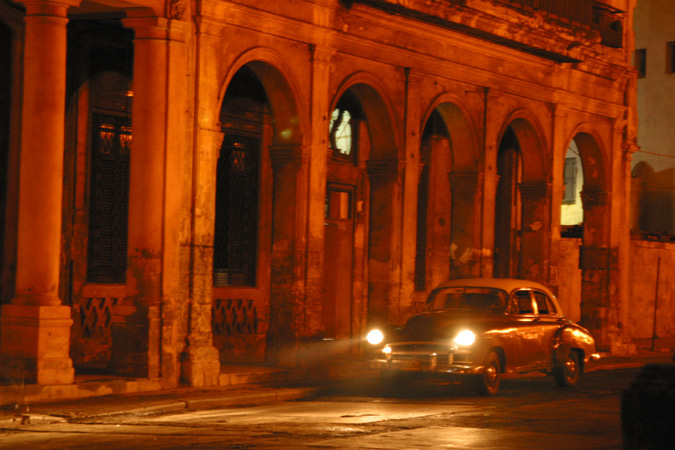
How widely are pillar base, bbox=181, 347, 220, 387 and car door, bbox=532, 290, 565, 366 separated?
15.5 feet

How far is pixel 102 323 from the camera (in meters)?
17.3

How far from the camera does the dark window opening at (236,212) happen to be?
19797mm

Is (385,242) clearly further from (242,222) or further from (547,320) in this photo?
(547,320)

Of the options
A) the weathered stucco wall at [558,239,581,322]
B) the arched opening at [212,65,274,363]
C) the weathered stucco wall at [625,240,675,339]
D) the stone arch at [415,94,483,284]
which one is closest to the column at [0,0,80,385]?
the arched opening at [212,65,274,363]

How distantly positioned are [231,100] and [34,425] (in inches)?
360

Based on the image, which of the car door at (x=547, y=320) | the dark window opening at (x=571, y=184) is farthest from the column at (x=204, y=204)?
the dark window opening at (x=571, y=184)

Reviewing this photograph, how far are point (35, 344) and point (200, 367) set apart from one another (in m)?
2.72

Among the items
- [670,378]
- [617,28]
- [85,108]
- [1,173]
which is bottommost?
[670,378]

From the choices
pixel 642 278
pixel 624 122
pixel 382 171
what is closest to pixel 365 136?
pixel 382 171

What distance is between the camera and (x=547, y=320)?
17297 millimetres

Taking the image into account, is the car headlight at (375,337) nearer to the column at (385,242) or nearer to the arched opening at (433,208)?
the column at (385,242)

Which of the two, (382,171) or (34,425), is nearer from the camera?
(34,425)

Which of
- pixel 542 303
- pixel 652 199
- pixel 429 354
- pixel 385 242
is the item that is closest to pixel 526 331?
pixel 542 303

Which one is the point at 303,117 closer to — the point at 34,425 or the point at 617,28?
the point at 34,425
